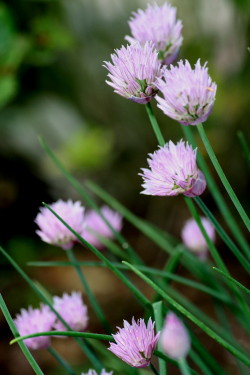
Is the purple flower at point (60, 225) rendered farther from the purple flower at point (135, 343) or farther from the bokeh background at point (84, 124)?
the bokeh background at point (84, 124)

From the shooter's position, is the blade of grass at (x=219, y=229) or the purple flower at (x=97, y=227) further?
the purple flower at (x=97, y=227)

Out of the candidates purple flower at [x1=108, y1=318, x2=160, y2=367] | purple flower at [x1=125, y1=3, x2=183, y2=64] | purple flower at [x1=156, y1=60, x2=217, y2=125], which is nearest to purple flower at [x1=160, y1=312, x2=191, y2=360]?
purple flower at [x1=108, y1=318, x2=160, y2=367]

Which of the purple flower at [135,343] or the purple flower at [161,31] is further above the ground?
the purple flower at [161,31]

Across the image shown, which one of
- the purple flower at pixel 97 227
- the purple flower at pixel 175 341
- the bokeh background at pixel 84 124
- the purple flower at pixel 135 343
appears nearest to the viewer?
the purple flower at pixel 175 341

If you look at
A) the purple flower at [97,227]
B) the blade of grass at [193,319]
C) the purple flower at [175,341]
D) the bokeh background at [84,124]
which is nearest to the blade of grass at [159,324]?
the blade of grass at [193,319]

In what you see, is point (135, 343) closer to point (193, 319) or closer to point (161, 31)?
point (193, 319)

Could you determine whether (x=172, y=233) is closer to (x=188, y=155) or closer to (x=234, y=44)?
(x=234, y=44)

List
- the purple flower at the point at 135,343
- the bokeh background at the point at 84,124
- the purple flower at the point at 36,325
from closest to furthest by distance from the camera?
1. the purple flower at the point at 135,343
2. the purple flower at the point at 36,325
3. the bokeh background at the point at 84,124
